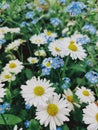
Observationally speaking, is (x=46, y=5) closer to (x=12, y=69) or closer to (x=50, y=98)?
(x=12, y=69)

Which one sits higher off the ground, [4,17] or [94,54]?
[4,17]

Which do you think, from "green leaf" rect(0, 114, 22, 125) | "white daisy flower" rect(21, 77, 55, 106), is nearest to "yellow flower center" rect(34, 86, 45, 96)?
"white daisy flower" rect(21, 77, 55, 106)

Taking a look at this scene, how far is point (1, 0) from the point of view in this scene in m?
2.78

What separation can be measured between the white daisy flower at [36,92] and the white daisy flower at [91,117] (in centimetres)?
17

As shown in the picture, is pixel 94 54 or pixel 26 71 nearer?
pixel 26 71

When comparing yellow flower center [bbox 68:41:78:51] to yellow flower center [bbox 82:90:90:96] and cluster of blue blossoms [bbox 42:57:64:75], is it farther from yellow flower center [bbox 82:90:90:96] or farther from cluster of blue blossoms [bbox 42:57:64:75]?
yellow flower center [bbox 82:90:90:96]

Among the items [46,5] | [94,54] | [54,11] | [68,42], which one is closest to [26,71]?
[68,42]

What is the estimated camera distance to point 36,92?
61.1 inches

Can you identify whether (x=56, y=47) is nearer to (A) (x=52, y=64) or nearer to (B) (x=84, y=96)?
(A) (x=52, y=64)

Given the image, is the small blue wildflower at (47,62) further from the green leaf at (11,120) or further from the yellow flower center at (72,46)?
the green leaf at (11,120)

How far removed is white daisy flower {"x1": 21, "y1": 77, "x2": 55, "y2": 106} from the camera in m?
1.49

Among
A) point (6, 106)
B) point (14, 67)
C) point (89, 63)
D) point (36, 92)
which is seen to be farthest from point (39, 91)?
Answer: point (89, 63)

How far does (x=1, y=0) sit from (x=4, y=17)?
Result: 376 mm

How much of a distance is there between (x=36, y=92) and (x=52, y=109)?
0.35 ft
